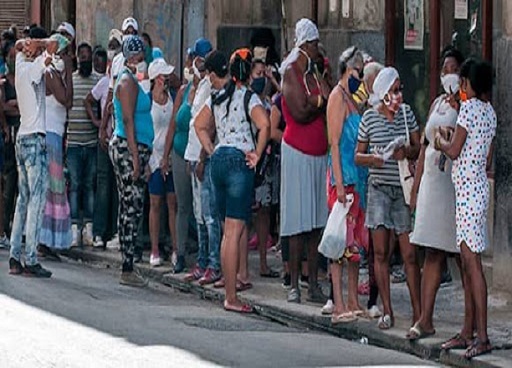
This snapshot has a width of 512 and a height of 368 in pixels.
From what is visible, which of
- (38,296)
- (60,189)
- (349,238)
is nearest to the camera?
(349,238)

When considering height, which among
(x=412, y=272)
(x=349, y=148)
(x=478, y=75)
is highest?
(x=478, y=75)

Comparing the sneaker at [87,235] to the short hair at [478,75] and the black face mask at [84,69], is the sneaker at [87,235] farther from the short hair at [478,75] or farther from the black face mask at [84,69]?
the short hair at [478,75]

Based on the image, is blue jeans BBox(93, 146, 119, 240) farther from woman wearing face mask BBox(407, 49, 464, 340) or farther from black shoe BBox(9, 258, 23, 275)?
woman wearing face mask BBox(407, 49, 464, 340)

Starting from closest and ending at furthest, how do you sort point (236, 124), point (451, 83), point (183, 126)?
point (451, 83) < point (236, 124) < point (183, 126)

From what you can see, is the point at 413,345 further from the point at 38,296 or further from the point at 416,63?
the point at 416,63

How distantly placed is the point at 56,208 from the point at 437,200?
645cm

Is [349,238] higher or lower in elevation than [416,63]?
lower

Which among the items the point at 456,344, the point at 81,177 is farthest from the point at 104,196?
the point at 456,344

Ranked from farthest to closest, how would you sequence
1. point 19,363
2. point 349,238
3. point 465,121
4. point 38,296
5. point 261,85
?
point 261,85 < point 38,296 < point 349,238 < point 465,121 < point 19,363

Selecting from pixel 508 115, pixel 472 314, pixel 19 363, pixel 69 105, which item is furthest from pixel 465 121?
pixel 69 105

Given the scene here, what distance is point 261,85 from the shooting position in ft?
53.9

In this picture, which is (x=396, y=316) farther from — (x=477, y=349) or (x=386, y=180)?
(x=477, y=349)

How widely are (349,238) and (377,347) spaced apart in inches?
48.5

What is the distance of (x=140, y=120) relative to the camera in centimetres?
1628
